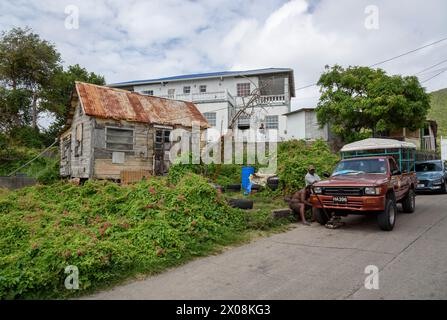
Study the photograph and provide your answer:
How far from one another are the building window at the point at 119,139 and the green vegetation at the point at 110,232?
5.23 metres

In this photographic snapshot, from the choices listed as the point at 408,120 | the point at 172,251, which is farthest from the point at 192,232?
the point at 408,120

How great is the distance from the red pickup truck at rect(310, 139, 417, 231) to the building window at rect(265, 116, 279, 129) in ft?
58.4

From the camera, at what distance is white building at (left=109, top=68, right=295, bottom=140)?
27.3 m

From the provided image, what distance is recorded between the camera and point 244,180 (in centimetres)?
1353

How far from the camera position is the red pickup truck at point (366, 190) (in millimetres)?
6984

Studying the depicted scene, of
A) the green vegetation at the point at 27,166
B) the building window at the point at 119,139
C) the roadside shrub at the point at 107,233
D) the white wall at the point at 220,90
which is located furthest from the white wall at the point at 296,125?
the roadside shrub at the point at 107,233

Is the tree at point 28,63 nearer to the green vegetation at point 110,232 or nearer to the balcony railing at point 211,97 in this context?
the balcony railing at point 211,97

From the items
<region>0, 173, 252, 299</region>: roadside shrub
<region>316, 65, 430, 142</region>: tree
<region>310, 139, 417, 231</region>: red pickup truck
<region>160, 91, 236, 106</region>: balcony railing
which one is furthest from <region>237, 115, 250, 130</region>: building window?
<region>0, 173, 252, 299</region>: roadside shrub

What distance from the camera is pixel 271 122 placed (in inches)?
1094

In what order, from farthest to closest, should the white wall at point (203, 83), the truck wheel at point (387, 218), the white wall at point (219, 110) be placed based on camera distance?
the white wall at point (203, 83) < the white wall at point (219, 110) < the truck wheel at point (387, 218)

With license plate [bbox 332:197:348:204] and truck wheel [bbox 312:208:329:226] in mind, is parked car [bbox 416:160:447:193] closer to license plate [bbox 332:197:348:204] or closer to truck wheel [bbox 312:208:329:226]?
truck wheel [bbox 312:208:329:226]

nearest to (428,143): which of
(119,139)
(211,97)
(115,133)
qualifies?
(211,97)

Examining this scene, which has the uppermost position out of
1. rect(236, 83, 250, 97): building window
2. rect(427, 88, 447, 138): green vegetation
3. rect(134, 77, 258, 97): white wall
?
rect(427, 88, 447, 138): green vegetation

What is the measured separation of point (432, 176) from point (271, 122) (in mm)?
14540
